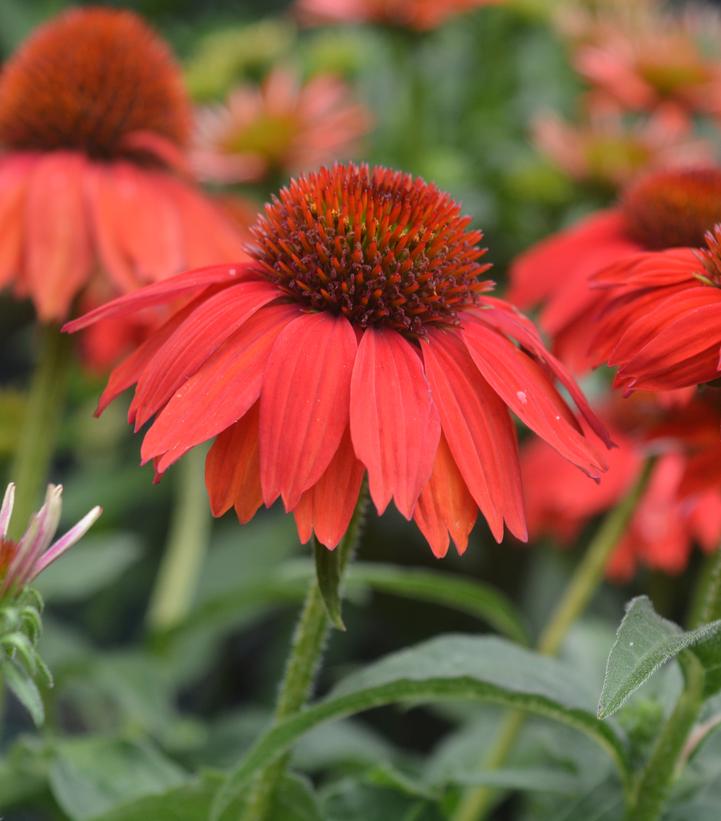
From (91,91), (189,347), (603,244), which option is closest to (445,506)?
(189,347)

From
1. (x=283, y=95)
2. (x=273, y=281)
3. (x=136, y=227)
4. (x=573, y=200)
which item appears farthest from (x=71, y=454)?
(x=273, y=281)

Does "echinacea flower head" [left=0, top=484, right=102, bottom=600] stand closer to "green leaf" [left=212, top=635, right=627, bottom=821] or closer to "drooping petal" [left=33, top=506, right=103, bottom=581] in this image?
"drooping petal" [left=33, top=506, right=103, bottom=581]

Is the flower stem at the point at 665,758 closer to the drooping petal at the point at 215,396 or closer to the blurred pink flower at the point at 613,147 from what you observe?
the drooping petal at the point at 215,396

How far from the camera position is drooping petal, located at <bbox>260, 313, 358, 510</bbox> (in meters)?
0.56

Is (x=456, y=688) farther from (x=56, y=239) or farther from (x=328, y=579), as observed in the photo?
(x=56, y=239)

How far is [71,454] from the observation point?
2.01m

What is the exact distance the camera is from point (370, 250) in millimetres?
672

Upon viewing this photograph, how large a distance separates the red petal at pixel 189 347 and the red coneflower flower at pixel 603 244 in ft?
0.85

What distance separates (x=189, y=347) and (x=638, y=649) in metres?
0.25

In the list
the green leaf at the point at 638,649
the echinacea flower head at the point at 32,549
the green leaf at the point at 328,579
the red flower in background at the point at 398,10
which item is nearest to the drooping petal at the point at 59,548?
→ the echinacea flower head at the point at 32,549

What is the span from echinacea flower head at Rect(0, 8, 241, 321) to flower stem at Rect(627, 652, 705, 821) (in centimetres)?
51

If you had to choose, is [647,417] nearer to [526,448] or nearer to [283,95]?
[526,448]

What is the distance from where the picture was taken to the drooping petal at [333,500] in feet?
1.83

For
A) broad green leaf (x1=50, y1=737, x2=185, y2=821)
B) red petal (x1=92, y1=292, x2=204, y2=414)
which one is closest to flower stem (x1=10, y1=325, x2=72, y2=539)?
broad green leaf (x1=50, y1=737, x2=185, y2=821)
